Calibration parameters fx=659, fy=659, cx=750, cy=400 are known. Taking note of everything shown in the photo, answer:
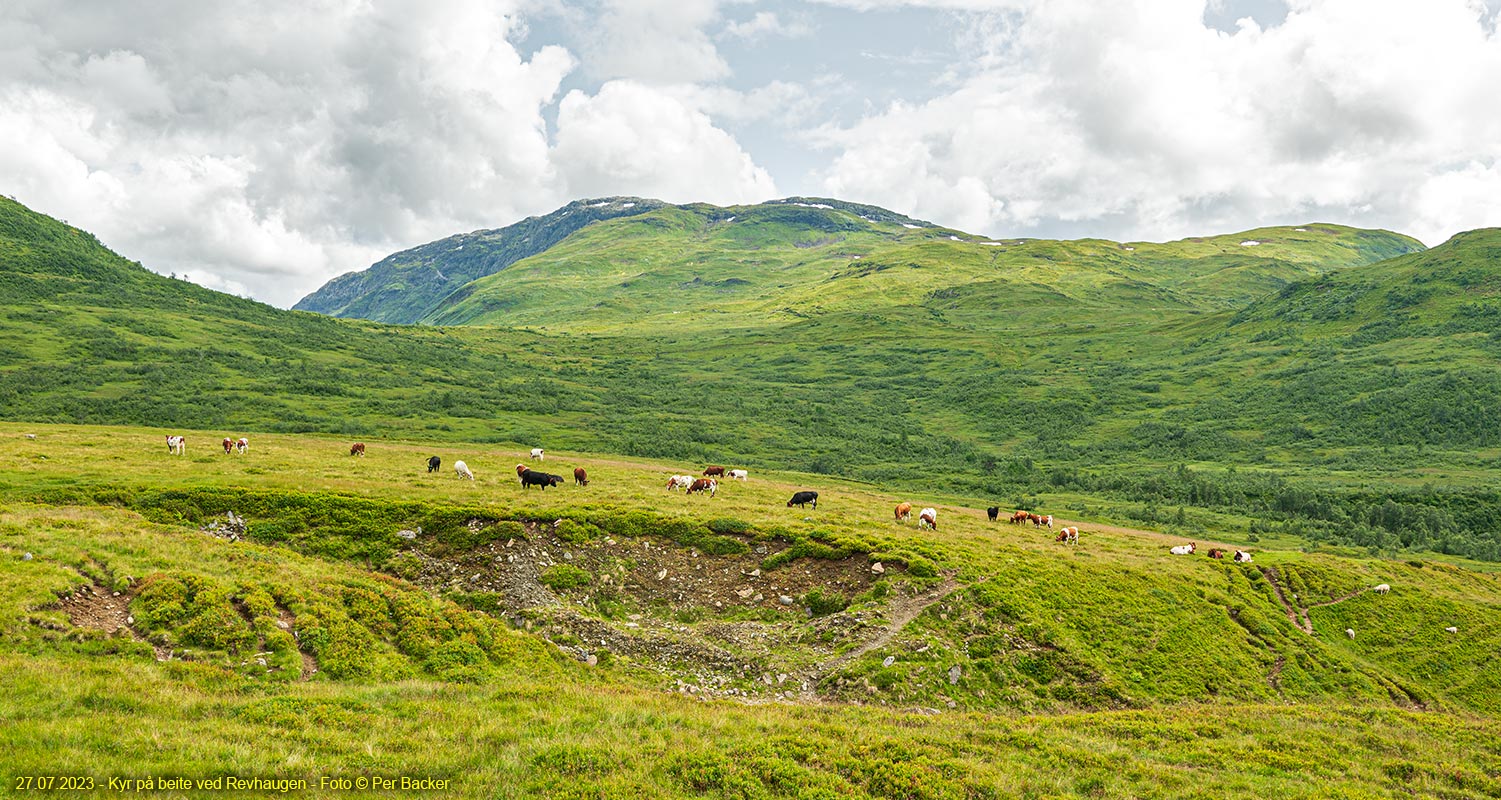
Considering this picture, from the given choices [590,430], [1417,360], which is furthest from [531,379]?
[1417,360]

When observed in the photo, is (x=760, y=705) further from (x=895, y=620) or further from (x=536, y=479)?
(x=536, y=479)

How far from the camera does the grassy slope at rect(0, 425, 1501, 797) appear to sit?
1413cm

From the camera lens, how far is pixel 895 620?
2920 cm

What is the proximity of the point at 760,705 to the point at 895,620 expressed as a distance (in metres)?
9.74

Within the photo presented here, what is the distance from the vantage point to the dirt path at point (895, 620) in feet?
84.6

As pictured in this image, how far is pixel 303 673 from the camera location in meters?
18.5

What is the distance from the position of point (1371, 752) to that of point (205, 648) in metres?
34.8

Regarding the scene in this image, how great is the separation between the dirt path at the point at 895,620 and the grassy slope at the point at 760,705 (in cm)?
60

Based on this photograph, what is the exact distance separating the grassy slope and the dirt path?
60 cm

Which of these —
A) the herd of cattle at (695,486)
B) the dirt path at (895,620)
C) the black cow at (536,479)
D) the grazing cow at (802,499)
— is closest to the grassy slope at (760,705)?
the dirt path at (895,620)

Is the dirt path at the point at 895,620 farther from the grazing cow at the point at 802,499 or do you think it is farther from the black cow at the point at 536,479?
the black cow at the point at 536,479

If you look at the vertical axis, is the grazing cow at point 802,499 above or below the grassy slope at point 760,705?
above

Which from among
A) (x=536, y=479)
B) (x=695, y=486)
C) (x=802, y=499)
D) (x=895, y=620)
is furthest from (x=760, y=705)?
(x=536, y=479)

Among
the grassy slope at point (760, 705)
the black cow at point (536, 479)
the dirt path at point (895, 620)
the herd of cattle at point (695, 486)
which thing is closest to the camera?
the grassy slope at point (760, 705)
